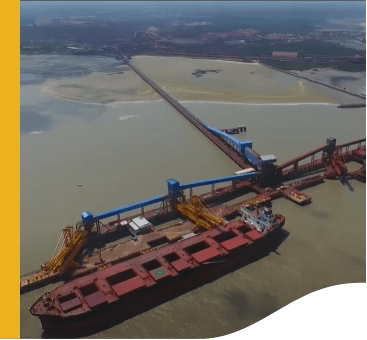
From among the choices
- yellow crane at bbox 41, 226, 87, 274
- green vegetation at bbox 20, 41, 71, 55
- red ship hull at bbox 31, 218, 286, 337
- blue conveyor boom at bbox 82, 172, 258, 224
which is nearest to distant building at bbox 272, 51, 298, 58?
green vegetation at bbox 20, 41, 71, 55

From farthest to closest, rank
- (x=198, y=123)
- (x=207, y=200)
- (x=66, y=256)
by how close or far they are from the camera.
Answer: (x=198, y=123), (x=207, y=200), (x=66, y=256)

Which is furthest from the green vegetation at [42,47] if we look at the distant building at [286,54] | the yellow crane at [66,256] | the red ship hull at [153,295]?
the red ship hull at [153,295]

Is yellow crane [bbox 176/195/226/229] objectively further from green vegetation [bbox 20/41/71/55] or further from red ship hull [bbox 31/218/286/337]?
green vegetation [bbox 20/41/71/55]

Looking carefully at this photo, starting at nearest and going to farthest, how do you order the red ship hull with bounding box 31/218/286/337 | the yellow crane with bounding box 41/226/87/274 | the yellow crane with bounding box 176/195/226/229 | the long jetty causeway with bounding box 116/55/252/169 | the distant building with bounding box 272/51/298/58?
1. the red ship hull with bounding box 31/218/286/337
2. the yellow crane with bounding box 41/226/87/274
3. the yellow crane with bounding box 176/195/226/229
4. the long jetty causeway with bounding box 116/55/252/169
5. the distant building with bounding box 272/51/298/58

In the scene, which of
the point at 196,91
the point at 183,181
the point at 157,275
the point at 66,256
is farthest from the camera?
the point at 196,91

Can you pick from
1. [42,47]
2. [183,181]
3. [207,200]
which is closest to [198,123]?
[183,181]

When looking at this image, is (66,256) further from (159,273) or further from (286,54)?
(286,54)
